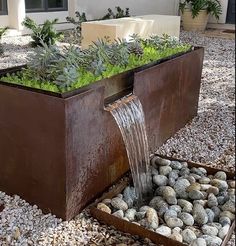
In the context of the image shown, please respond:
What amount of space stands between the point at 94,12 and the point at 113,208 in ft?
29.2

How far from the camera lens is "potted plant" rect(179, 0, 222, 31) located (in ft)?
34.9

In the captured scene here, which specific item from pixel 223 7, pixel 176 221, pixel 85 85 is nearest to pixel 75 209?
pixel 176 221

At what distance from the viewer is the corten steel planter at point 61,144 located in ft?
6.47

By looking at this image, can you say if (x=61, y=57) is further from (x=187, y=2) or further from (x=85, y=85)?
(x=187, y=2)

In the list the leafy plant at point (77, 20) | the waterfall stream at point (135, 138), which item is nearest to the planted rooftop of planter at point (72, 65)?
the waterfall stream at point (135, 138)

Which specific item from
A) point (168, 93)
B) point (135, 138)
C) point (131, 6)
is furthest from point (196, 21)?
point (135, 138)

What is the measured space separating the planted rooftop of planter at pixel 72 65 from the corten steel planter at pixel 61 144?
0.10 metres

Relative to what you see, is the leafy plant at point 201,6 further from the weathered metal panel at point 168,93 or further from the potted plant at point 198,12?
the weathered metal panel at point 168,93

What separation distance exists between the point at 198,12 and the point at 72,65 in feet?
30.4

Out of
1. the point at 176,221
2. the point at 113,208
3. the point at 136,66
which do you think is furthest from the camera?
the point at 136,66

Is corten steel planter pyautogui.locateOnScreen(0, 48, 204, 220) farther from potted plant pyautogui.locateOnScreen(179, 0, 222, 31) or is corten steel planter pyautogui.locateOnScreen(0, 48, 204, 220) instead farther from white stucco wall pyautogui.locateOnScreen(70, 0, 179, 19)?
potted plant pyautogui.locateOnScreen(179, 0, 222, 31)

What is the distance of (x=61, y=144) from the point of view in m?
1.96

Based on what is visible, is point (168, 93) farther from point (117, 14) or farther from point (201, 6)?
point (201, 6)

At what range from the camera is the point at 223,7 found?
35.8ft
